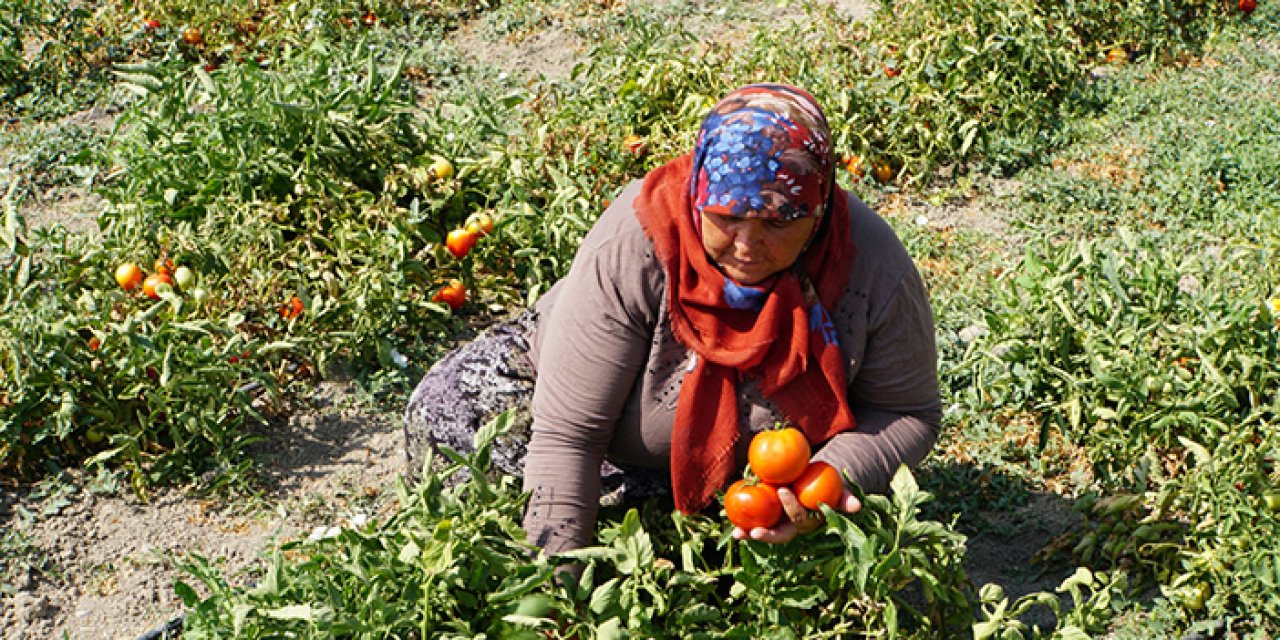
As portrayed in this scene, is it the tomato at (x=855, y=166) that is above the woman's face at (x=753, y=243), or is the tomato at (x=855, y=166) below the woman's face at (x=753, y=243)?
below

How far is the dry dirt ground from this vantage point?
3.08m

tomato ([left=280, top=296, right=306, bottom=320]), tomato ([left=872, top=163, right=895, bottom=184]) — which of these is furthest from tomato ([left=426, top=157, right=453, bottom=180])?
tomato ([left=872, top=163, right=895, bottom=184])

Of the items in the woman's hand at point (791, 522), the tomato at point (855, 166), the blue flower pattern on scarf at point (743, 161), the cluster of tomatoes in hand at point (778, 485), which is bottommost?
the tomato at point (855, 166)

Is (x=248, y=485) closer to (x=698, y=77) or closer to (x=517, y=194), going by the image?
(x=517, y=194)

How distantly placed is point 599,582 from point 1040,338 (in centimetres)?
152

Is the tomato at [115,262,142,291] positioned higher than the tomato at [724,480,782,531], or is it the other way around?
the tomato at [724,480,782,531]

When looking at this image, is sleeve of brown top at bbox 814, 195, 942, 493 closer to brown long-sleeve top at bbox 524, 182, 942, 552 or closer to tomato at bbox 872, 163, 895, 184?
brown long-sleeve top at bbox 524, 182, 942, 552

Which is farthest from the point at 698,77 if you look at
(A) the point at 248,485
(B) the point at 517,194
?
(A) the point at 248,485

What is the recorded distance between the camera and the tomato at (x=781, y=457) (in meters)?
2.33

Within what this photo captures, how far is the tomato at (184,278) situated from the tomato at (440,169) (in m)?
0.82

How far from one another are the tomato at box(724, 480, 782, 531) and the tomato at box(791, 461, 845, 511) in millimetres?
44

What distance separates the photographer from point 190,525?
132 inches

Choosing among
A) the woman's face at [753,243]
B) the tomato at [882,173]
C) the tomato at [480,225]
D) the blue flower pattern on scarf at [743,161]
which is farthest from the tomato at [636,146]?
the blue flower pattern on scarf at [743,161]

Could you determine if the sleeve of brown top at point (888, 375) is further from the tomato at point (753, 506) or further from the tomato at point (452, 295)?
the tomato at point (452, 295)
